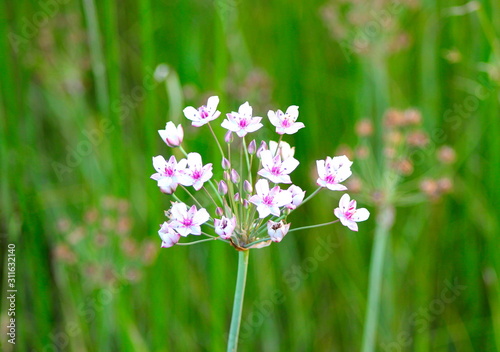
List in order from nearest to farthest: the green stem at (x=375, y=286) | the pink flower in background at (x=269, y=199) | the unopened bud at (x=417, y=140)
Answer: the pink flower in background at (x=269, y=199) < the green stem at (x=375, y=286) < the unopened bud at (x=417, y=140)

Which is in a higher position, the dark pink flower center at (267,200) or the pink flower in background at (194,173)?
the pink flower in background at (194,173)

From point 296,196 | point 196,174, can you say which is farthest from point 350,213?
point 196,174

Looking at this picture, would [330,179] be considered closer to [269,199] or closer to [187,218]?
[269,199]

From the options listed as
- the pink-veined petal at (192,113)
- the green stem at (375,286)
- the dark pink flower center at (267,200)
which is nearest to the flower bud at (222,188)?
the dark pink flower center at (267,200)

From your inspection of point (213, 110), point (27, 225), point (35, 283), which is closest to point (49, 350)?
point (35, 283)

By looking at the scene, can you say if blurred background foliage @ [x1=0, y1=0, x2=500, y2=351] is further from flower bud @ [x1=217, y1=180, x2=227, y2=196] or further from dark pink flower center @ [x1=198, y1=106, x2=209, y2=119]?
flower bud @ [x1=217, y1=180, x2=227, y2=196]

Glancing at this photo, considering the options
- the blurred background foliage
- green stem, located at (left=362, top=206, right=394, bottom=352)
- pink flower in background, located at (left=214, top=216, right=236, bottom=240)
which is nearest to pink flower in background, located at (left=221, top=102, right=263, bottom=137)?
pink flower in background, located at (left=214, top=216, right=236, bottom=240)

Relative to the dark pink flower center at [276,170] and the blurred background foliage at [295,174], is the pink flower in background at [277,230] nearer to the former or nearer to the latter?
the dark pink flower center at [276,170]
